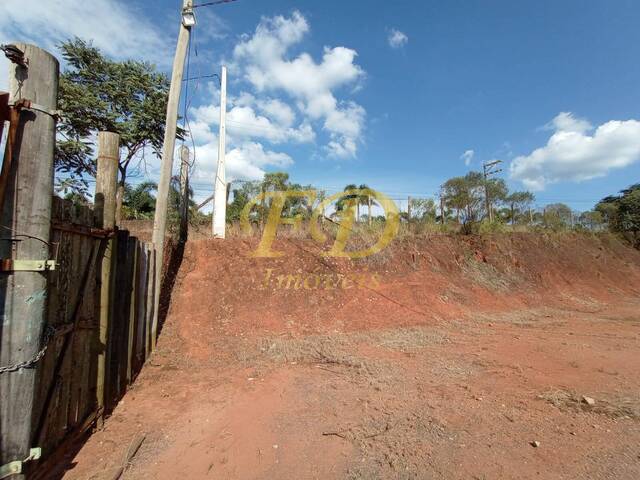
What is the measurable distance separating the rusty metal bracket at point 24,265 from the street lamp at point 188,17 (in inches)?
212

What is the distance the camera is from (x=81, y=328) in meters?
2.91

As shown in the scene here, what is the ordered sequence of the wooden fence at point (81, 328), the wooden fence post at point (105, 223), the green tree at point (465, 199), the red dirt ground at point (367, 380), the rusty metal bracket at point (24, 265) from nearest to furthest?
the rusty metal bracket at point (24, 265) < the wooden fence at point (81, 328) < the red dirt ground at point (367, 380) < the wooden fence post at point (105, 223) < the green tree at point (465, 199)

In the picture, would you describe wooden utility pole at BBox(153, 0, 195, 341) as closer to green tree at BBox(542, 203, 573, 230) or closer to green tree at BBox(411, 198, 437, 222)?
green tree at BBox(411, 198, 437, 222)

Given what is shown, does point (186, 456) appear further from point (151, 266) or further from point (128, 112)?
point (128, 112)

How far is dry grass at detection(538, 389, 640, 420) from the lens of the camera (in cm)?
331

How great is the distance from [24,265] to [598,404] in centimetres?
537

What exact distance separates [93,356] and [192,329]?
10.3 ft

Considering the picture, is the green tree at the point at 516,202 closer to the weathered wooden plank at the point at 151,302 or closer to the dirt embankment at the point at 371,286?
the dirt embankment at the point at 371,286

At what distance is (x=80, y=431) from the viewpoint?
2898 millimetres

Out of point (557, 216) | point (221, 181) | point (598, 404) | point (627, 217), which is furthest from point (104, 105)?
point (627, 217)

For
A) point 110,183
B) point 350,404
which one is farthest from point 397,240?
point 110,183

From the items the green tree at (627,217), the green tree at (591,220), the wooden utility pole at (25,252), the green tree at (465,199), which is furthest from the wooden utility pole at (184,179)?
the green tree at (627,217)

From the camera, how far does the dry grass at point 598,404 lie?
130 inches

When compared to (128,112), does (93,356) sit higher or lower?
lower
